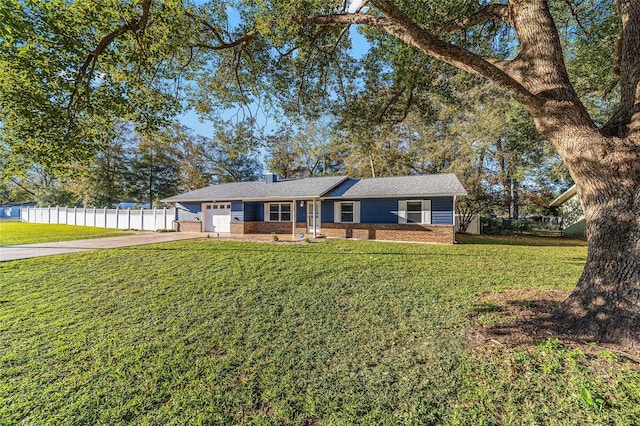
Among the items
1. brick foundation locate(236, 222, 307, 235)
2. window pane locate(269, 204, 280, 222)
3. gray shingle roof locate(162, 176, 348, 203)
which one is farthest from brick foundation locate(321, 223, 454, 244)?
window pane locate(269, 204, 280, 222)

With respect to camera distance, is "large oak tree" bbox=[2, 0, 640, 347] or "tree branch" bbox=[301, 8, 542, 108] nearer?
"large oak tree" bbox=[2, 0, 640, 347]

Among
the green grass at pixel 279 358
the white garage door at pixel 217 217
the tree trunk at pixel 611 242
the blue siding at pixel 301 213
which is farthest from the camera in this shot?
the white garage door at pixel 217 217

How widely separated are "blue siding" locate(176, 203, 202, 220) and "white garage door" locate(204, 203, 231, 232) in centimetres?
65

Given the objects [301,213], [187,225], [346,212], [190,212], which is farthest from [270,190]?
[187,225]

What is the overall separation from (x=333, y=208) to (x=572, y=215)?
1695 cm

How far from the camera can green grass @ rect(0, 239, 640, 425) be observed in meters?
2.32

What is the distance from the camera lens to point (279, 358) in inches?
123

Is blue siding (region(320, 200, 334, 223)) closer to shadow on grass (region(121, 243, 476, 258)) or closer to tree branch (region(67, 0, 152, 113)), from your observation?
shadow on grass (region(121, 243, 476, 258))

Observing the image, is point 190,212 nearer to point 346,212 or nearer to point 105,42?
point 346,212

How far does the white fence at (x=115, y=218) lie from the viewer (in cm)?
1936

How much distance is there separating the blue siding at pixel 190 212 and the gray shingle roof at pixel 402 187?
972 cm

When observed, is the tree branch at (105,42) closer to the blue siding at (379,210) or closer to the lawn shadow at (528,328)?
the lawn shadow at (528,328)

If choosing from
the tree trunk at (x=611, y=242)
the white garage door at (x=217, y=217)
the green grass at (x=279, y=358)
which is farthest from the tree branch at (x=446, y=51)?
the white garage door at (x=217, y=217)

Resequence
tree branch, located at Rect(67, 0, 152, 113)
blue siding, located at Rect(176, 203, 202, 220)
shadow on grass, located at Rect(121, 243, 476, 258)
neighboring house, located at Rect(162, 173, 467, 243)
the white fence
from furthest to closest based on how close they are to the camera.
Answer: the white fence, blue siding, located at Rect(176, 203, 202, 220), neighboring house, located at Rect(162, 173, 467, 243), shadow on grass, located at Rect(121, 243, 476, 258), tree branch, located at Rect(67, 0, 152, 113)
